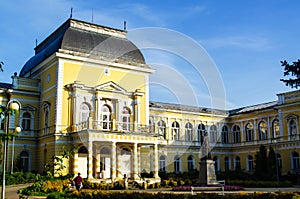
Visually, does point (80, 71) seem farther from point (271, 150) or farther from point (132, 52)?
point (271, 150)

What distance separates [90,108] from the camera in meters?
32.8

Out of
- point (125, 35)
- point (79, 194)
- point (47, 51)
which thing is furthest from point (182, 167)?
point (79, 194)

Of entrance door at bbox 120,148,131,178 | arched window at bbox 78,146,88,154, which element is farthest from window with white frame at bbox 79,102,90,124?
entrance door at bbox 120,148,131,178

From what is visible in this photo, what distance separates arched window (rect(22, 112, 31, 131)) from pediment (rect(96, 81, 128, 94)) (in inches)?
272

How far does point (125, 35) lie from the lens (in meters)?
37.8

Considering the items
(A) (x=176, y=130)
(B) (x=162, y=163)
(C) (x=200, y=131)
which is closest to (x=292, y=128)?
(C) (x=200, y=131)

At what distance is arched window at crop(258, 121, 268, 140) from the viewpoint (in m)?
45.2

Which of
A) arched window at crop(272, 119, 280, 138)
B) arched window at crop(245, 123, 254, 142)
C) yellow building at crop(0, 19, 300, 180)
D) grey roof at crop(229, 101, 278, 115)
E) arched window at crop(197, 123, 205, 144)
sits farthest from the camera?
arched window at crop(197, 123, 205, 144)

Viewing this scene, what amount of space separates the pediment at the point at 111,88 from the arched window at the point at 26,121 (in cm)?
690

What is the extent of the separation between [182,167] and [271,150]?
35.6 ft

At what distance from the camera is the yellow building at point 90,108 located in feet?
102

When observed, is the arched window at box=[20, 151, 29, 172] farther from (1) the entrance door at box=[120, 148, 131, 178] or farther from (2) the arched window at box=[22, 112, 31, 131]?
(1) the entrance door at box=[120, 148, 131, 178]

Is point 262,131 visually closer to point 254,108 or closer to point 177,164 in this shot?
point 254,108

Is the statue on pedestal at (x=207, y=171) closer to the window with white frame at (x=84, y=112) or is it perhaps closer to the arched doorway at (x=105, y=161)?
the arched doorway at (x=105, y=161)
